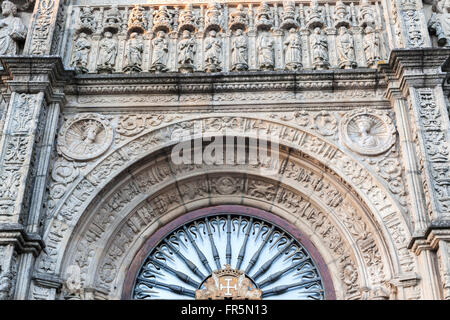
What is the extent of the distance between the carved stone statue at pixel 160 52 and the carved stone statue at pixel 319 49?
2694 mm

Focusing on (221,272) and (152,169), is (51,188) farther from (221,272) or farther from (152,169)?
(221,272)

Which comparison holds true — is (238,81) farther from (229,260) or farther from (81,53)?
(229,260)

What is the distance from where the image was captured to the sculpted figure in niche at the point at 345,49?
38.5 ft

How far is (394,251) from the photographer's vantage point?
10.1 m

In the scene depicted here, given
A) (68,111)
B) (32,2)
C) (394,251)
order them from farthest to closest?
1. (32,2)
2. (68,111)
3. (394,251)

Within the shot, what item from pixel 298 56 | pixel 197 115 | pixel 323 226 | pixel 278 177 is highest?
pixel 298 56

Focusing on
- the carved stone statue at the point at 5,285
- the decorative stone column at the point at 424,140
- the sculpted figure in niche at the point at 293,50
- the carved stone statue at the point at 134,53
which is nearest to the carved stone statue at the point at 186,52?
the carved stone statue at the point at 134,53

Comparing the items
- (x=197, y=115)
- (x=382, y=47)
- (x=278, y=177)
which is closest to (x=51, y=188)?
(x=197, y=115)

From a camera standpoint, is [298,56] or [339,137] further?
[298,56]

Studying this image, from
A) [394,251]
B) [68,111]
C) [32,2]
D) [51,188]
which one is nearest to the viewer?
[394,251]

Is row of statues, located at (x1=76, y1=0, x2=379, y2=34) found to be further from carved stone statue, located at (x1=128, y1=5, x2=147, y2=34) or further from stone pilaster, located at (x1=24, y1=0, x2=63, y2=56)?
stone pilaster, located at (x1=24, y1=0, x2=63, y2=56)

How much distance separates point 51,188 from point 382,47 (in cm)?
636

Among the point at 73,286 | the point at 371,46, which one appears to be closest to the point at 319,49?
the point at 371,46

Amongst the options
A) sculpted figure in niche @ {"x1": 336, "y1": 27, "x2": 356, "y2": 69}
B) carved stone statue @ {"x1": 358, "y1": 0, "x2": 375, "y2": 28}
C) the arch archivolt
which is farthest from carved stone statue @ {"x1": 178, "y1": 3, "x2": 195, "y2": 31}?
carved stone statue @ {"x1": 358, "y1": 0, "x2": 375, "y2": 28}
